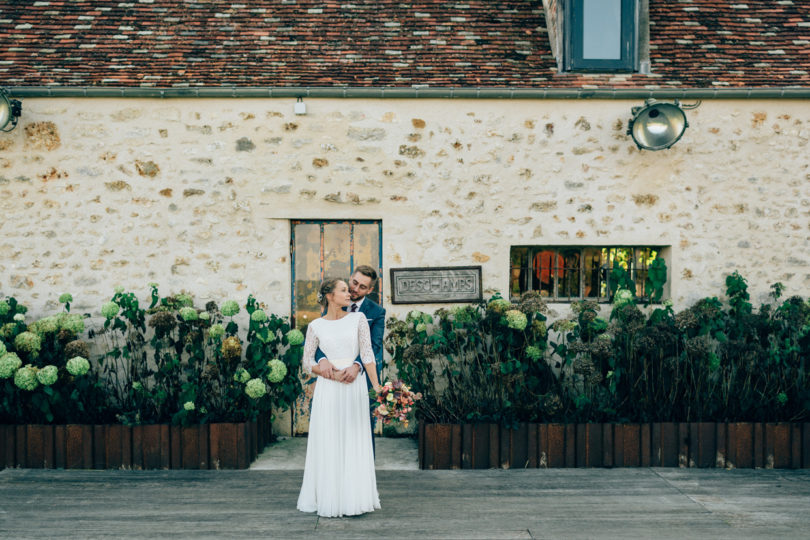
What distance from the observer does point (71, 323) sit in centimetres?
565

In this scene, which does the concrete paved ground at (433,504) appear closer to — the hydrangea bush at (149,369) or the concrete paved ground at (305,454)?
the concrete paved ground at (305,454)

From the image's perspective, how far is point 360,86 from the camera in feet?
20.5

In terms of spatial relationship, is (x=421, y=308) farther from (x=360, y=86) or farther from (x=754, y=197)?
(x=754, y=197)

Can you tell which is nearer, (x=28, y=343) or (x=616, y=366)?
(x=28, y=343)

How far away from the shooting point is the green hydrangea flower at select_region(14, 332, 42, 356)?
541cm

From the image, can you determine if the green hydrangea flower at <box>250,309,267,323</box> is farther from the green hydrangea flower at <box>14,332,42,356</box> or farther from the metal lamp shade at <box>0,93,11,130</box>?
the metal lamp shade at <box>0,93,11,130</box>

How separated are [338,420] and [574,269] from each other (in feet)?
11.1

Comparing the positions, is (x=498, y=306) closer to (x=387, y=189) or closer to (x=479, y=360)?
(x=479, y=360)

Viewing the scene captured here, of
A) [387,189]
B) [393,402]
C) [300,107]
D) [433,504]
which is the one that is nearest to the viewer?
[393,402]

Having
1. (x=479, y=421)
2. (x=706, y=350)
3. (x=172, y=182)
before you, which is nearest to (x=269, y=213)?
(x=172, y=182)

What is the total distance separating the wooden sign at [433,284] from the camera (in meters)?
6.41

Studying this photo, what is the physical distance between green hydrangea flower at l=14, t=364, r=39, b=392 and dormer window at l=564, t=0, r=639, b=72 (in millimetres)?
5811

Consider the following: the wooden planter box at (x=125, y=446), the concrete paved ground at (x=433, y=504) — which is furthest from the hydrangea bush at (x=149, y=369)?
the concrete paved ground at (x=433, y=504)

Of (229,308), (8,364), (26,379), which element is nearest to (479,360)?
(229,308)
